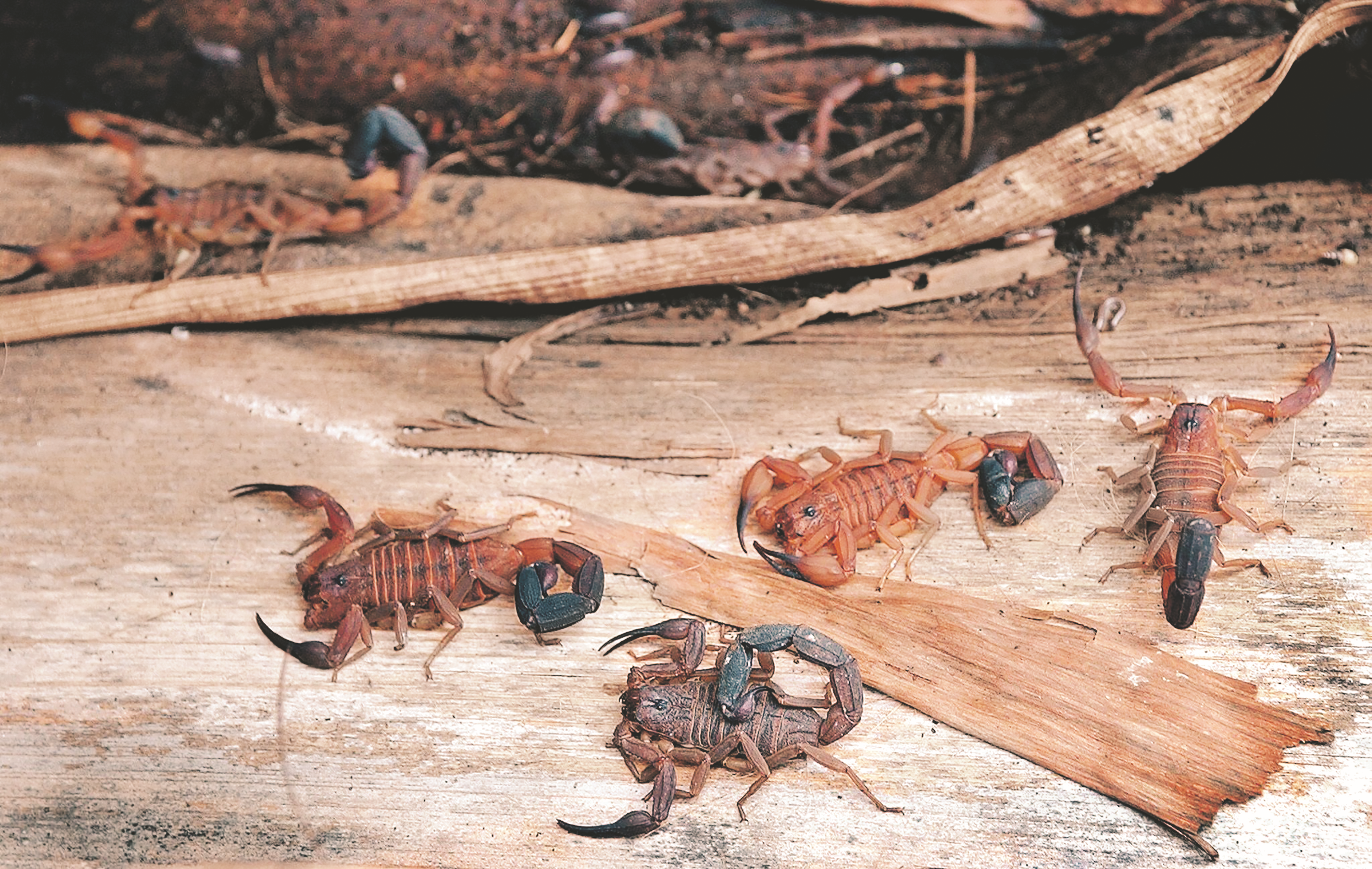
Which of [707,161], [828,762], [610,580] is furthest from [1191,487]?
[707,161]

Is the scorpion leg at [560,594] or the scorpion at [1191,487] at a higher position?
the scorpion at [1191,487]

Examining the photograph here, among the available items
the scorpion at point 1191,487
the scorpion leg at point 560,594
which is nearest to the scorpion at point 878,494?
the scorpion at point 1191,487

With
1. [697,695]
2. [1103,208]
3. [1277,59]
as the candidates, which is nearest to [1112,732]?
[697,695]

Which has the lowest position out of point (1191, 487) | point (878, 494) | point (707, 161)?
point (878, 494)

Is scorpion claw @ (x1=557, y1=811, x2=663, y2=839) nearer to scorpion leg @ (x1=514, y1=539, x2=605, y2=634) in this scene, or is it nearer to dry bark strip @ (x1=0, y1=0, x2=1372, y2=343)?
scorpion leg @ (x1=514, y1=539, x2=605, y2=634)

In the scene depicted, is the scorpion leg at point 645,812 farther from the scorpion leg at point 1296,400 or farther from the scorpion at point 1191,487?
the scorpion leg at point 1296,400

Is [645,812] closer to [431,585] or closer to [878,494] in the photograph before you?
[431,585]

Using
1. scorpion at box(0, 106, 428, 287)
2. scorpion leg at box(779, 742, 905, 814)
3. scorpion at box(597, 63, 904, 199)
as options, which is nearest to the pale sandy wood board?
scorpion leg at box(779, 742, 905, 814)
